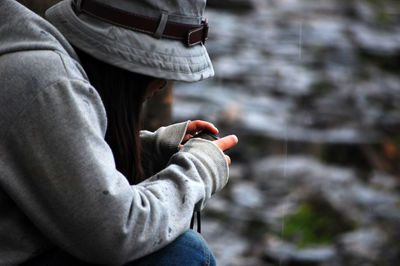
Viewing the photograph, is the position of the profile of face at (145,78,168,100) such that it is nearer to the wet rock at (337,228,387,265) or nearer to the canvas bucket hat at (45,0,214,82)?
the canvas bucket hat at (45,0,214,82)

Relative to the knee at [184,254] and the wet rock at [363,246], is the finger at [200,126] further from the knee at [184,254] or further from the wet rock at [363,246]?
the wet rock at [363,246]

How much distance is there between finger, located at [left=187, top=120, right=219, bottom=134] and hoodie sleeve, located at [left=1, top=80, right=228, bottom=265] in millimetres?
337

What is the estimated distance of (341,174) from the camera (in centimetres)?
324

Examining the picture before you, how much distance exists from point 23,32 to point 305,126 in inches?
104

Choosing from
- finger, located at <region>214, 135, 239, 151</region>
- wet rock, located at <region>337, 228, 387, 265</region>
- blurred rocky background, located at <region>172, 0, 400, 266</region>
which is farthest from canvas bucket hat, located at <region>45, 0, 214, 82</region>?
wet rock, located at <region>337, 228, 387, 265</region>

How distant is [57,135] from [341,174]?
250 cm

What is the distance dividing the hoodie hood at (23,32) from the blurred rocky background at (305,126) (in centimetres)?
151

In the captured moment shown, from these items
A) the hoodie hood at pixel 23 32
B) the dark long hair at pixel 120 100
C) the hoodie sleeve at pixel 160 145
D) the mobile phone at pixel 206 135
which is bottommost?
the hoodie sleeve at pixel 160 145

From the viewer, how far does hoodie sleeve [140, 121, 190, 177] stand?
1.32 meters

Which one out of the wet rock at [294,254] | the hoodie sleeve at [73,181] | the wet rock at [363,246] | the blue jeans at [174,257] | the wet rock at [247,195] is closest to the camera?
the hoodie sleeve at [73,181]

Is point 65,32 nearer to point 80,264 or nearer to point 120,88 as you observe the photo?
point 120,88

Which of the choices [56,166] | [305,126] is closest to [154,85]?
[56,166]

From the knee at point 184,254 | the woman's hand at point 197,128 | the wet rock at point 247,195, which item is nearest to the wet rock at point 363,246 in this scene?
the wet rock at point 247,195

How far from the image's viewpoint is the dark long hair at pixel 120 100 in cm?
109
